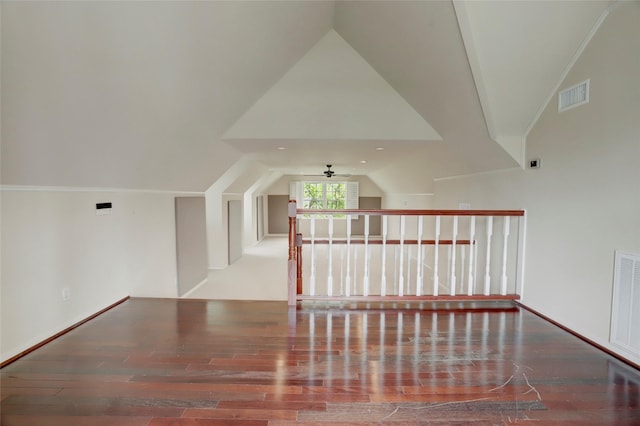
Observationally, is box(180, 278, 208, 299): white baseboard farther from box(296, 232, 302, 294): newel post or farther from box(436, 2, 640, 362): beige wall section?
box(436, 2, 640, 362): beige wall section

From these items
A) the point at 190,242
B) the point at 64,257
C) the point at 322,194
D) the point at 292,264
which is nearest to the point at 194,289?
the point at 190,242

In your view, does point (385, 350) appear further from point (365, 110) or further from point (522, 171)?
point (365, 110)

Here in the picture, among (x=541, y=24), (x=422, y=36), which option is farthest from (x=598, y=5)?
(x=422, y=36)

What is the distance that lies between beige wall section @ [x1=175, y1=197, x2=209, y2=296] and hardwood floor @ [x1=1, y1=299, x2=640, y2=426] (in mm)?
2404

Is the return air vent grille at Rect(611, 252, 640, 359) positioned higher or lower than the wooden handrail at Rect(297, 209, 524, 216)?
lower

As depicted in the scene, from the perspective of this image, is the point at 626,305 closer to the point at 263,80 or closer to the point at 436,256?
the point at 436,256

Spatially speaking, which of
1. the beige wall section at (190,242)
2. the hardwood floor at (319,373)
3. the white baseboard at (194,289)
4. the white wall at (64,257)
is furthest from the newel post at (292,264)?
the white baseboard at (194,289)

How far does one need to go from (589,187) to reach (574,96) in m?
0.74

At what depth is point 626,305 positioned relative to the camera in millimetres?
2012

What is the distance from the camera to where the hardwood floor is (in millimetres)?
1586

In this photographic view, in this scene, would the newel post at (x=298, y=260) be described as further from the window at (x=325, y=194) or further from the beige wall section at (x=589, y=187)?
the window at (x=325, y=194)

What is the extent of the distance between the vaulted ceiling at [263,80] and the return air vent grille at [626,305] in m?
1.39

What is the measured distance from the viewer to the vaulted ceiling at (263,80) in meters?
1.73

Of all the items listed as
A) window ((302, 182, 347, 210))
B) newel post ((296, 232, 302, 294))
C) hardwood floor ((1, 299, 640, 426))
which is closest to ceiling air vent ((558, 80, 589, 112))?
hardwood floor ((1, 299, 640, 426))
